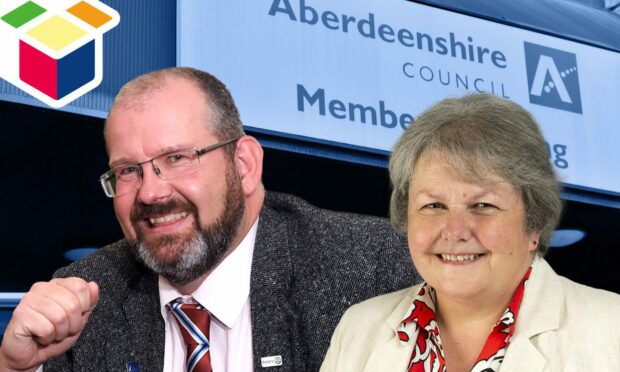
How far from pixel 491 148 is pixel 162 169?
76 cm

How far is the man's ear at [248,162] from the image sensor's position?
1937 millimetres

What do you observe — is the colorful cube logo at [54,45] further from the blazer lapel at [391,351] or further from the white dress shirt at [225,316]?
the blazer lapel at [391,351]

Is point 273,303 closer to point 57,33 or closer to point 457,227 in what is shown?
point 457,227

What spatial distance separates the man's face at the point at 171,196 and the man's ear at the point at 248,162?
0.30 feet

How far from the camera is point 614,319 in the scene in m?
1.28

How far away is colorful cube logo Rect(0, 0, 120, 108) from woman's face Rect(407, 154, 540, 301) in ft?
7.73

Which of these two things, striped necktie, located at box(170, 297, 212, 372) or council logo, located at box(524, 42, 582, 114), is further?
council logo, located at box(524, 42, 582, 114)

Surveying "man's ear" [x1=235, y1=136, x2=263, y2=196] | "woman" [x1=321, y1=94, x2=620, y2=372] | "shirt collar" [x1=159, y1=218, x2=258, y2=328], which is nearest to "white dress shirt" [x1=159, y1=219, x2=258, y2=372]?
"shirt collar" [x1=159, y1=218, x2=258, y2=328]

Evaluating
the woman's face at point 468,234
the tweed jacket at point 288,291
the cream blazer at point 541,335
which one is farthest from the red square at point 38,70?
the woman's face at point 468,234

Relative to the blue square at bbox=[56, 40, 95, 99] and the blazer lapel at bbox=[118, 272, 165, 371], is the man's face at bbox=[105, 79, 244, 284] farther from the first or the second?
the blue square at bbox=[56, 40, 95, 99]

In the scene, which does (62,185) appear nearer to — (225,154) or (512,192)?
(225,154)

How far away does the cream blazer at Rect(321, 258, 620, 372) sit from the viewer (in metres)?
1.26

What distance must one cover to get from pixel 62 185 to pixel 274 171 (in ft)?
Answer: 3.57

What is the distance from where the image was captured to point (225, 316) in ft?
5.90
